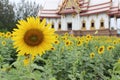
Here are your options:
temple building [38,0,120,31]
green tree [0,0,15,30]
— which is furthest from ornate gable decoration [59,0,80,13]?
green tree [0,0,15,30]

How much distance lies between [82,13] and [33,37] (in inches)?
1295

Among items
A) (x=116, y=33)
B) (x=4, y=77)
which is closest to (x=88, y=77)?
(x=4, y=77)

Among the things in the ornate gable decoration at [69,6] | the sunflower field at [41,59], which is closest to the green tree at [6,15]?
the ornate gable decoration at [69,6]

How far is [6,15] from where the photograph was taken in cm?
4491

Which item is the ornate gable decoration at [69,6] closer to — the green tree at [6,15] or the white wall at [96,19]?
the white wall at [96,19]

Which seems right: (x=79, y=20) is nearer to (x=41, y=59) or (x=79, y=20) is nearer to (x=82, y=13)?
(x=82, y=13)

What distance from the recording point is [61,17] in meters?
36.7

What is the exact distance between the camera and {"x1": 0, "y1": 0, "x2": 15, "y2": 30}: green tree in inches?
1756

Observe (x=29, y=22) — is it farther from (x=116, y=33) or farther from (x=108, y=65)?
(x=116, y=33)

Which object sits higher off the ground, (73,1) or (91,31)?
(73,1)

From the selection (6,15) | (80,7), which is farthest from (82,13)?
(6,15)

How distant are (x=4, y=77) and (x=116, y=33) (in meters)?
26.7

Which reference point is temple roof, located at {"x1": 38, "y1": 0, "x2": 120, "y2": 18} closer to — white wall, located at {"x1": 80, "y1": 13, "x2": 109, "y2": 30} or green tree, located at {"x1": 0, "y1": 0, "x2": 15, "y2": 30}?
white wall, located at {"x1": 80, "y1": 13, "x2": 109, "y2": 30}

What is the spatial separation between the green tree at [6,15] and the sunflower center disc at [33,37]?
42136 mm
